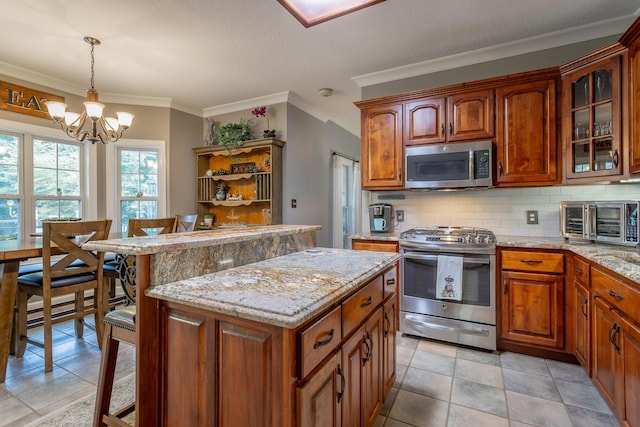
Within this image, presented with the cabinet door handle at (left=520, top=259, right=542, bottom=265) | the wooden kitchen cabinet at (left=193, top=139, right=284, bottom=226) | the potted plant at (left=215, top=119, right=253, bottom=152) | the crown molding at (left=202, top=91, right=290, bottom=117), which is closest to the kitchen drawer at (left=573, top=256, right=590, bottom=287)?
the cabinet door handle at (left=520, top=259, right=542, bottom=265)

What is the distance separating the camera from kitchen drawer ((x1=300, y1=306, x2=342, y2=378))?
3.06ft

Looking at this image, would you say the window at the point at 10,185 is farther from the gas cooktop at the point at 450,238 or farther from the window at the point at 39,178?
the gas cooktop at the point at 450,238

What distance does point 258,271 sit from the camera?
1398 millimetres

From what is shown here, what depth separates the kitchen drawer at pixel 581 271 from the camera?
2004 millimetres

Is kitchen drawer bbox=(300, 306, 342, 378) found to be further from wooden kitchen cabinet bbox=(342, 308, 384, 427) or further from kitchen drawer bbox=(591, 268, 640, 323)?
kitchen drawer bbox=(591, 268, 640, 323)

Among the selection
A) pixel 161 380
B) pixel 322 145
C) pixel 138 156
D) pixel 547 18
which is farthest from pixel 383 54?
pixel 138 156

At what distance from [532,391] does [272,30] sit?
3.25m

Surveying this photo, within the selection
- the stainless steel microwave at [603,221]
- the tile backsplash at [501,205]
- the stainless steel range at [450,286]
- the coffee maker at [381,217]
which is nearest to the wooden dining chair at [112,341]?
the stainless steel range at [450,286]

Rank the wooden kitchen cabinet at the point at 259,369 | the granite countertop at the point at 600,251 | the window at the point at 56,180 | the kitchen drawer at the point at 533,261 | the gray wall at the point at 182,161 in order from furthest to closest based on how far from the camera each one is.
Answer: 1. the gray wall at the point at 182,161
2. the window at the point at 56,180
3. the kitchen drawer at the point at 533,261
4. the granite countertop at the point at 600,251
5. the wooden kitchen cabinet at the point at 259,369

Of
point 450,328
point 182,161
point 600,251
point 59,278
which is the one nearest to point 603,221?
point 600,251

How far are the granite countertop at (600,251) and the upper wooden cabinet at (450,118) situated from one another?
975 mm

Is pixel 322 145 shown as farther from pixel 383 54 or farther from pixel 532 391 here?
pixel 532 391

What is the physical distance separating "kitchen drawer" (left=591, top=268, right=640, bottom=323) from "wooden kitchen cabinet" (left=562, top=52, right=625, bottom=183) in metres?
0.86

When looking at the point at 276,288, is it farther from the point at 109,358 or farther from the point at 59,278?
the point at 59,278
